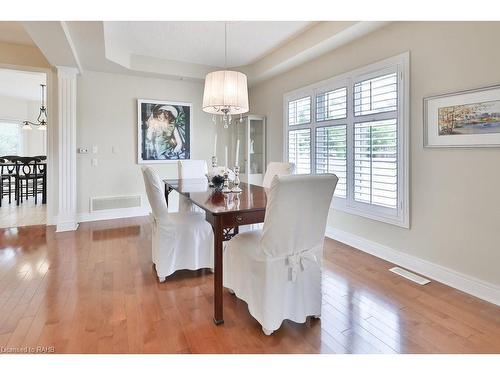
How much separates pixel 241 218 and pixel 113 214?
387 cm

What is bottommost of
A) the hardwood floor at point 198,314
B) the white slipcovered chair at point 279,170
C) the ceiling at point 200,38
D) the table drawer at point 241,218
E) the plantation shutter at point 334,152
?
the hardwood floor at point 198,314

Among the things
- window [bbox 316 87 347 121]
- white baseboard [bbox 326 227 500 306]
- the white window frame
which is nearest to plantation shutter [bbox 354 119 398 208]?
the white window frame

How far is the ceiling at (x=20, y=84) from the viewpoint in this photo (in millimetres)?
5984

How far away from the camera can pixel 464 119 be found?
2404 mm

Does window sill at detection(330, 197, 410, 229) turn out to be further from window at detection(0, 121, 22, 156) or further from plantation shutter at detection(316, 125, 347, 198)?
window at detection(0, 121, 22, 156)

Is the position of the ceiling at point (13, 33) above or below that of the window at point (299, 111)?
above

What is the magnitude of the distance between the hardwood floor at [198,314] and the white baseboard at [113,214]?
1711mm

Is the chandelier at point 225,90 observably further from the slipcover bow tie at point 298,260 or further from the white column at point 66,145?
the white column at point 66,145

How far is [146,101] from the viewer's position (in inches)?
201

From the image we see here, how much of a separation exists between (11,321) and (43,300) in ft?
0.95

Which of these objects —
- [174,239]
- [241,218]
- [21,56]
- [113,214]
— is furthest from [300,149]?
[21,56]

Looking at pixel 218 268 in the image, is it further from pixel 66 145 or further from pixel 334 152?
pixel 66 145

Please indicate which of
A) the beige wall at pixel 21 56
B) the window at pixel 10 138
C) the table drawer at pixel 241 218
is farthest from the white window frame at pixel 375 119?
the window at pixel 10 138
